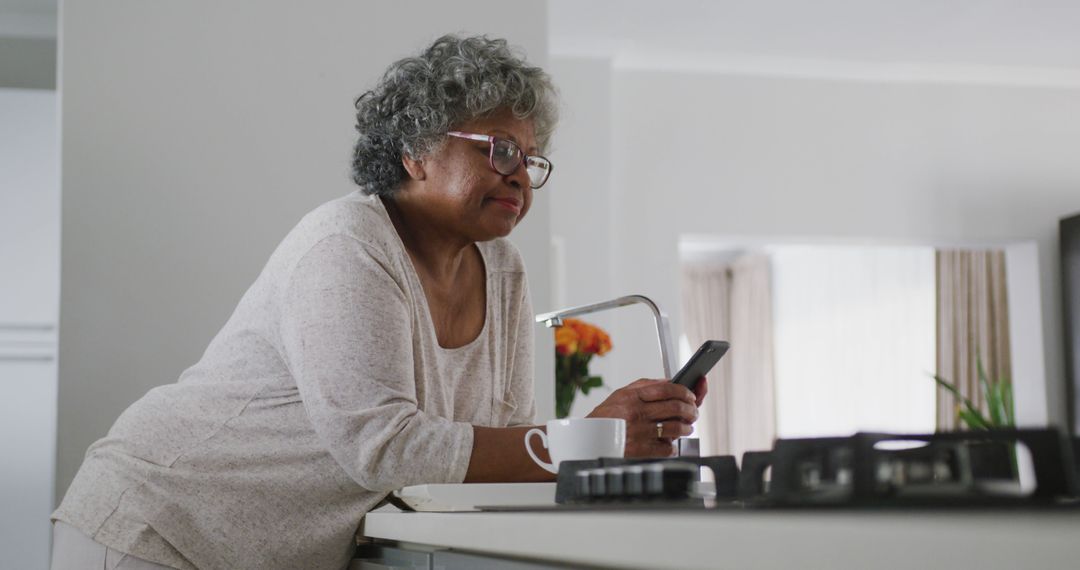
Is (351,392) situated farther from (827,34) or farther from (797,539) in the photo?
(827,34)

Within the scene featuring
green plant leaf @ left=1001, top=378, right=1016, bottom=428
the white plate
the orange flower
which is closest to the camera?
the white plate

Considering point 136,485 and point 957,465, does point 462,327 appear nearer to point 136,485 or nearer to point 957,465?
point 136,485

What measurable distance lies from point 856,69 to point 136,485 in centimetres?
520

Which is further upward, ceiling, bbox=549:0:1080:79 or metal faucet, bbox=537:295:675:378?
ceiling, bbox=549:0:1080:79

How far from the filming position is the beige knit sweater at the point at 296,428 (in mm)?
1366

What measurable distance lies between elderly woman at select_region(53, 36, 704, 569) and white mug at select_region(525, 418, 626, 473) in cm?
16

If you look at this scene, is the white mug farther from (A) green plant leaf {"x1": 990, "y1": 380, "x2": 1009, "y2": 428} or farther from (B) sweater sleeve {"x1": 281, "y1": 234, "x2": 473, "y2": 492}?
(A) green plant leaf {"x1": 990, "y1": 380, "x2": 1009, "y2": 428}

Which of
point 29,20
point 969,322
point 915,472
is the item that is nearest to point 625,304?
point 915,472

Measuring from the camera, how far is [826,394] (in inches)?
339

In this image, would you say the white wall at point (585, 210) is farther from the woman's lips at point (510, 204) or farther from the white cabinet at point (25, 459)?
the woman's lips at point (510, 204)

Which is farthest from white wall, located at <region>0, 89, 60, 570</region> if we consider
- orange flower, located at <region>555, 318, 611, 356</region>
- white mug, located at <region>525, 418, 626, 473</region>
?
white mug, located at <region>525, 418, 626, 473</region>

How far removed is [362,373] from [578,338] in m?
2.27

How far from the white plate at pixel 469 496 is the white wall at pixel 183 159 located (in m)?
1.63

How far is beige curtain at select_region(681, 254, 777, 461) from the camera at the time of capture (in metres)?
9.52
